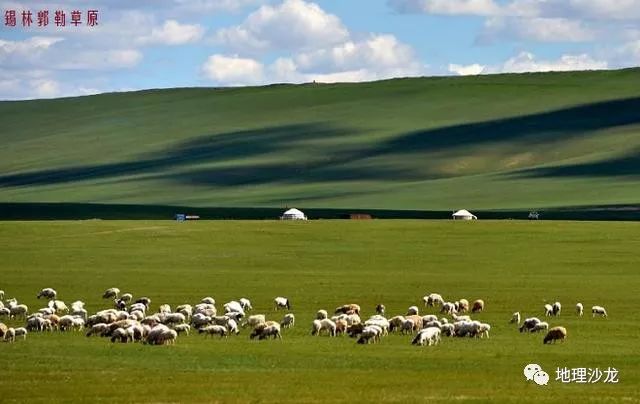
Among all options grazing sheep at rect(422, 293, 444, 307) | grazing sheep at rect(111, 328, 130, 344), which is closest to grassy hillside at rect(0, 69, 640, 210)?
grazing sheep at rect(422, 293, 444, 307)

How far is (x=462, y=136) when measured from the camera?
445 ft

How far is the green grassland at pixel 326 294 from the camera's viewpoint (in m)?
25.7

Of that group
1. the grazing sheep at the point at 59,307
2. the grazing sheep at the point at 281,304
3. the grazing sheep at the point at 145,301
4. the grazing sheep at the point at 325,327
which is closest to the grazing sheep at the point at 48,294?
the grazing sheep at the point at 145,301

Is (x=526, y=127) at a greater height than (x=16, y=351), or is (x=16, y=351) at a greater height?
(x=526, y=127)

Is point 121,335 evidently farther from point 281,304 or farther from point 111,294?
point 111,294

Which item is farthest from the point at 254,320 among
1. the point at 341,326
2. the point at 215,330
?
the point at 341,326

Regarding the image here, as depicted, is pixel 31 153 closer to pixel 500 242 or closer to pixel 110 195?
pixel 110 195

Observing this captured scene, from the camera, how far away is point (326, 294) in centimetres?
4619

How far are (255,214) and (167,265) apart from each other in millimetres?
40003

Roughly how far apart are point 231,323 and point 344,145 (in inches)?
4029

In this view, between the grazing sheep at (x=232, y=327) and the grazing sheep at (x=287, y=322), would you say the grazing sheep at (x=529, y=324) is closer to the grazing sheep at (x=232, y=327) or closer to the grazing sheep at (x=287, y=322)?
the grazing sheep at (x=287, y=322)

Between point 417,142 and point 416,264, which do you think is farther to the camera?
point 417,142

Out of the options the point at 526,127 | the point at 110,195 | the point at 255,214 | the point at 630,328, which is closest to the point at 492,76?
the point at 526,127

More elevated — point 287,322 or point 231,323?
point 231,323
